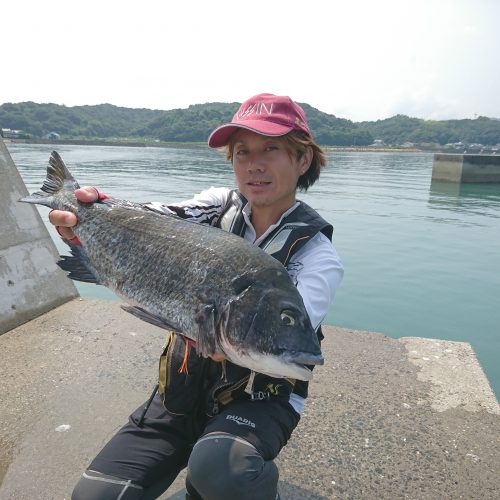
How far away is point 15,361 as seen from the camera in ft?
13.7

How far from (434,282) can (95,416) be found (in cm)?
803

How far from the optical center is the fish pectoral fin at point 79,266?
9.19 feet

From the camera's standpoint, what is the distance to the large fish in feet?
6.66

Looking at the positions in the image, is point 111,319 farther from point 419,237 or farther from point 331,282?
point 419,237

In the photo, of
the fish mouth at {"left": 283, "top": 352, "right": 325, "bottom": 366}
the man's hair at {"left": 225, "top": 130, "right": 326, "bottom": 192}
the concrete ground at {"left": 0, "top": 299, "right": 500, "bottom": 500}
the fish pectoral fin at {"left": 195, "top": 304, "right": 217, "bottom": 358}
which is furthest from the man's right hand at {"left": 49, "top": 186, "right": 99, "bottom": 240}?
the fish mouth at {"left": 283, "top": 352, "right": 325, "bottom": 366}

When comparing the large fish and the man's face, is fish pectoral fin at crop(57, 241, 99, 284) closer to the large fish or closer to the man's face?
the large fish

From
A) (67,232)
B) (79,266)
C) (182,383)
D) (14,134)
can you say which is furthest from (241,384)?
(14,134)

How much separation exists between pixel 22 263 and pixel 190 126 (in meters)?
121

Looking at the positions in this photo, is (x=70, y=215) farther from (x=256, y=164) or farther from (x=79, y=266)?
(x=256, y=164)

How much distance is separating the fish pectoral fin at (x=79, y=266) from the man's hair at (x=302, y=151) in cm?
117

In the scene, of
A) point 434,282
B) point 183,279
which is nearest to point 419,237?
point 434,282

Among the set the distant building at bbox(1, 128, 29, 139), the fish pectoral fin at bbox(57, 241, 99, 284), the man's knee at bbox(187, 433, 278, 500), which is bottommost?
the distant building at bbox(1, 128, 29, 139)

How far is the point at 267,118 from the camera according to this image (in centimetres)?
278

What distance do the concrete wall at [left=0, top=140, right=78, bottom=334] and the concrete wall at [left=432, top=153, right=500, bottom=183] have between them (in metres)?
33.6
